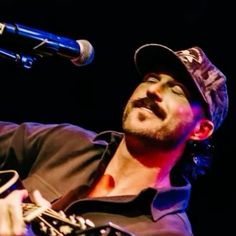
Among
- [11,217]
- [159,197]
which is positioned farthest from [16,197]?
[159,197]

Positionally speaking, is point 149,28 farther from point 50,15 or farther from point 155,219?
point 155,219

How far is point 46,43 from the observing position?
180 cm

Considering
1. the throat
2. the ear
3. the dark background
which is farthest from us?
the dark background

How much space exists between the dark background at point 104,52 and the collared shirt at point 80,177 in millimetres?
799

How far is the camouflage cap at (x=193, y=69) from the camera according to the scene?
2457 millimetres

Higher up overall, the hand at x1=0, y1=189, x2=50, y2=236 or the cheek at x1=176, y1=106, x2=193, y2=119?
the cheek at x1=176, y1=106, x2=193, y2=119

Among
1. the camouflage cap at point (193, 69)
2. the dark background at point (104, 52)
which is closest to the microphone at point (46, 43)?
the camouflage cap at point (193, 69)

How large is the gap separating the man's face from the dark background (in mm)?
703

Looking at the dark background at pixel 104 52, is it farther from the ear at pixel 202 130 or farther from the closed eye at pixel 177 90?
the closed eye at pixel 177 90

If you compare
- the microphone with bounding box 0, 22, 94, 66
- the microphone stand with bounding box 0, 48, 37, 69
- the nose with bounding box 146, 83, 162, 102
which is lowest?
the nose with bounding box 146, 83, 162, 102

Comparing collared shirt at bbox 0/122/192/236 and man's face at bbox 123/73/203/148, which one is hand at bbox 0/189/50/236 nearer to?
collared shirt at bbox 0/122/192/236

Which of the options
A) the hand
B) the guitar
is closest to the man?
the guitar

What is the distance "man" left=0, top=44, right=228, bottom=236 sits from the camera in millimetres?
2225

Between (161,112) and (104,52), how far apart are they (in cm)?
93
